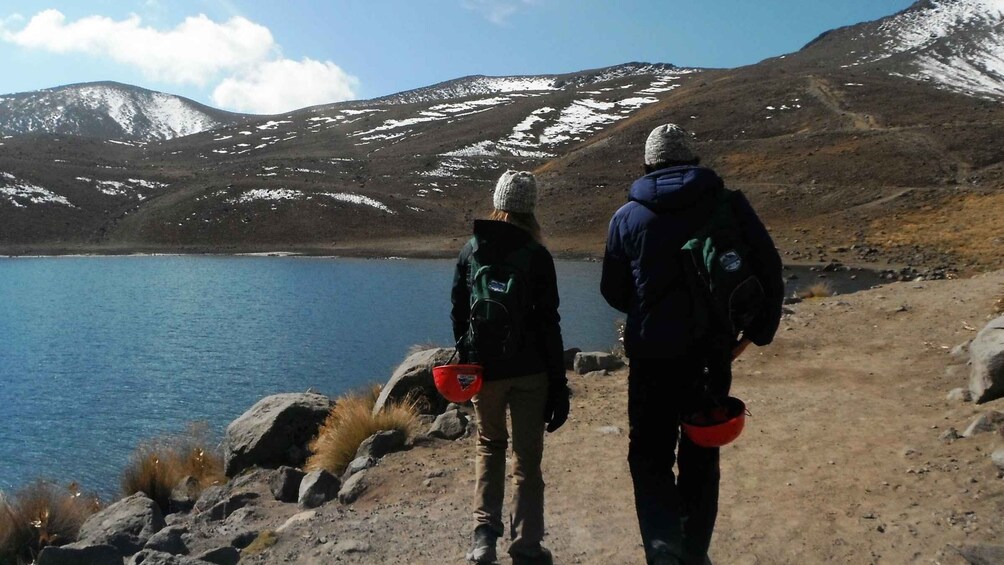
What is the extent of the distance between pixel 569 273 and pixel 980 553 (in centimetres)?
3072

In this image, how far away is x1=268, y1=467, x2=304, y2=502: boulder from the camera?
23.2 ft

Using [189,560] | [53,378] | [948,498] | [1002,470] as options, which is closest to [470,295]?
[189,560]

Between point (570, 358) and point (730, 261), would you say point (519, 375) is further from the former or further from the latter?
point (570, 358)

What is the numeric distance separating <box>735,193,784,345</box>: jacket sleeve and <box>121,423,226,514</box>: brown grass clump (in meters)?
7.27

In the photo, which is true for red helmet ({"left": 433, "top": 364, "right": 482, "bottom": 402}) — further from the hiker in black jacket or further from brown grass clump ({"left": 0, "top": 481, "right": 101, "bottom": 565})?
brown grass clump ({"left": 0, "top": 481, "right": 101, "bottom": 565})

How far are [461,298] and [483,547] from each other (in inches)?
50.7

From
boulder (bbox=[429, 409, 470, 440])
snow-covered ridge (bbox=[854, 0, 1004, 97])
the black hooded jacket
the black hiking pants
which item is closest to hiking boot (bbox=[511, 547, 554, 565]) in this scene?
the black hiking pants

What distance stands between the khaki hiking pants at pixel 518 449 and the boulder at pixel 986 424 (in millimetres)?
3602

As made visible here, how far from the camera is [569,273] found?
34.6 m

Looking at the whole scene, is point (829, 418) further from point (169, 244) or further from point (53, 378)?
point (169, 244)

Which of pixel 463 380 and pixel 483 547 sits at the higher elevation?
pixel 463 380

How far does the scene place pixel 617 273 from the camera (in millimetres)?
3432

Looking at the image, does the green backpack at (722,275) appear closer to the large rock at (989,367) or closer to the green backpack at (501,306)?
the green backpack at (501,306)

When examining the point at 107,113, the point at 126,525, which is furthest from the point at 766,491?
the point at 107,113
